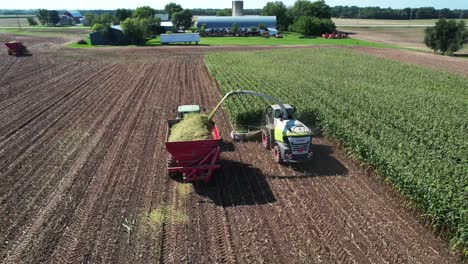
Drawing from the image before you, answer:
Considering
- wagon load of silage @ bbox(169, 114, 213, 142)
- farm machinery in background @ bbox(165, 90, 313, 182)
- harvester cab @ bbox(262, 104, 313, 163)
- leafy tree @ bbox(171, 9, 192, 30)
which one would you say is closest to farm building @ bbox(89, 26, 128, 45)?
leafy tree @ bbox(171, 9, 192, 30)

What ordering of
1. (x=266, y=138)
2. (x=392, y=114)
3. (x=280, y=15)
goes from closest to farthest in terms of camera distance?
(x=266, y=138) → (x=392, y=114) → (x=280, y=15)

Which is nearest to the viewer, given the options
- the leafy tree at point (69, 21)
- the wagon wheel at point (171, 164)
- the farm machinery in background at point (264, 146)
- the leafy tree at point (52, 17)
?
the farm machinery in background at point (264, 146)

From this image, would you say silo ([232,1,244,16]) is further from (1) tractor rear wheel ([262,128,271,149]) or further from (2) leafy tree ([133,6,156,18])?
(1) tractor rear wheel ([262,128,271,149])

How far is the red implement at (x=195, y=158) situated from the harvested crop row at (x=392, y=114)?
6125 mm

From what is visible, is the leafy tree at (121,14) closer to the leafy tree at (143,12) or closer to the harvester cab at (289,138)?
the leafy tree at (143,12)

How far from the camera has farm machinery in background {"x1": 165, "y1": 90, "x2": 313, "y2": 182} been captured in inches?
466

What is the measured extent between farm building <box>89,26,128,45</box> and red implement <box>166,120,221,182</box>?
5710 centimetres

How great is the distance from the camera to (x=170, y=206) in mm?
11109

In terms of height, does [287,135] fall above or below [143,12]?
below

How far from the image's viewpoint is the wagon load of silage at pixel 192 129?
12748mm

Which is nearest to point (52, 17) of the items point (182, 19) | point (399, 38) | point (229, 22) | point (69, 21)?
point (69, 21)

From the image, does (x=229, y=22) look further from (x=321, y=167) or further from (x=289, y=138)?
(x=289, y=138)

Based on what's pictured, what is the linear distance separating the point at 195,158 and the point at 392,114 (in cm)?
1178

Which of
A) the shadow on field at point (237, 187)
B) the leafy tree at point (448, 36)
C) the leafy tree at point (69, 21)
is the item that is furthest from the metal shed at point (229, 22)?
the leafy tree at point (69, 21)
